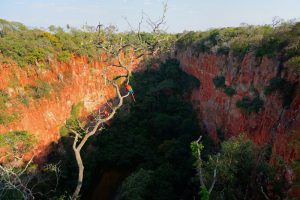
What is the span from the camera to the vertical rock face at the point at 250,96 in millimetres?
12461

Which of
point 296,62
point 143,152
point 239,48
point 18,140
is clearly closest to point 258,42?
point 239,48

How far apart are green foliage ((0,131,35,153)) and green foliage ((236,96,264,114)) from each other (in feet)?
45.9

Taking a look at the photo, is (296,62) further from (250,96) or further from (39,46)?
(39,46)

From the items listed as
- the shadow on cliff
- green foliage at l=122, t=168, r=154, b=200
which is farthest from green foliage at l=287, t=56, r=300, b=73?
green foliage at l=122, t=168, r=154, b=200

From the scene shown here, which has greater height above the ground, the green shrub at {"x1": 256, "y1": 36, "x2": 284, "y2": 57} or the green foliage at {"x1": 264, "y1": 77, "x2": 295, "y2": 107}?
the green shrub at {"x1": 256, "y1": 36, "x2": 284, "y2": 57}

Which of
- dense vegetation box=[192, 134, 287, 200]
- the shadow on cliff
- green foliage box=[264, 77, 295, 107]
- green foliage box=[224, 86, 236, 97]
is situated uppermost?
green foliage box=[264, 77, 295, 107]

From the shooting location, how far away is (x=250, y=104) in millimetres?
18000

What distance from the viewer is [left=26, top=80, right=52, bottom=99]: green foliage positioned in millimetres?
20438

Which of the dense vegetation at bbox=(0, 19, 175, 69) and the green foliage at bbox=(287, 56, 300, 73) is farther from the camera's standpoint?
the dense vegetation at bbox=(0, 19, 175, 69)

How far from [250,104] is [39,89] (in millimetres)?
14960

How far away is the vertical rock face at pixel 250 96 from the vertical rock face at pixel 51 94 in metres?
10.1

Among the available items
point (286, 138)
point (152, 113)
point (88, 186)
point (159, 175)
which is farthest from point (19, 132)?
point (286, 138)

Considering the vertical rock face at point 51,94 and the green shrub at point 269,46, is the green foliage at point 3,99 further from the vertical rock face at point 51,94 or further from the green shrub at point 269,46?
the green shrub at point 269,46

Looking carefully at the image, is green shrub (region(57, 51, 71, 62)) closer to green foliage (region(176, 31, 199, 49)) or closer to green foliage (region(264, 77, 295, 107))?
green foliage (region(176, 31, 199, 49))
